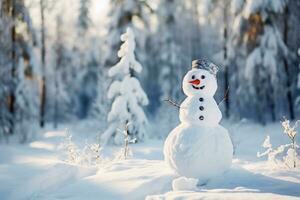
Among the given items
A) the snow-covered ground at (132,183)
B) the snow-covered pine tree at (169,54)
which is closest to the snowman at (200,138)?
the snow-covered ground at (132,183)

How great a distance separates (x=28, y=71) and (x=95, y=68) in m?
19.7

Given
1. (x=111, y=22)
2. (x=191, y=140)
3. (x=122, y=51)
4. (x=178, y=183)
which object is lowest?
(x=178, y=183)

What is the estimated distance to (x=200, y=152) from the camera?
7270 mm

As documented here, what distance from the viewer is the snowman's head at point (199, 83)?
25.3 ft

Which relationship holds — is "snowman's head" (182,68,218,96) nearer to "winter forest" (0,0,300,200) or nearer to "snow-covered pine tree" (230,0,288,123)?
"winter forest" (0,0,300,200)

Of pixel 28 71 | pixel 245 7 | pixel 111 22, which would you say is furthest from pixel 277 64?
pixel 28 71

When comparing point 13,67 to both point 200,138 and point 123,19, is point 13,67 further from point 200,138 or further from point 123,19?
point 200,138

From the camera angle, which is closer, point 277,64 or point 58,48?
point 277,64

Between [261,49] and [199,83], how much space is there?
17160 mm

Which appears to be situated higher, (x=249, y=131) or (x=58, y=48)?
(x=58, y=48)

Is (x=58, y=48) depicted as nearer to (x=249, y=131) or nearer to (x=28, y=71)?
(x=28, y=71)

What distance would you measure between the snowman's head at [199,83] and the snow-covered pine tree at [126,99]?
803 centimetres

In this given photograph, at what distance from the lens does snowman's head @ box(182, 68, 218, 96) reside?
25.3 ft

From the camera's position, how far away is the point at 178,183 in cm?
696
